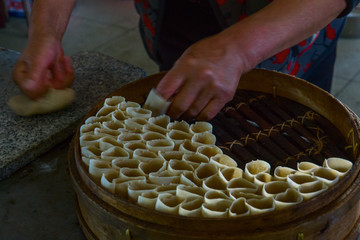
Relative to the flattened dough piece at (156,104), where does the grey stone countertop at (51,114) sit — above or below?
below

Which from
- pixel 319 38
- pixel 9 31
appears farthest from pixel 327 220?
pixel 9 31

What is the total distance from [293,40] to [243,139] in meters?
0.34

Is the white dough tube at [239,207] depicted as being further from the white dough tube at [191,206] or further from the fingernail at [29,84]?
the fingernail at [29,84]

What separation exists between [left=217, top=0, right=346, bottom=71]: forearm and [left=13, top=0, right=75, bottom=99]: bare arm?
640 millimetres

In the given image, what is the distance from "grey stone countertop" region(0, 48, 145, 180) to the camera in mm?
1431

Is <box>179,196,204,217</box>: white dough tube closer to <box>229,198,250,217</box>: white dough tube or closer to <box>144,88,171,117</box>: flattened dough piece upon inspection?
<box>229,198,250,217</box>: white dough tube

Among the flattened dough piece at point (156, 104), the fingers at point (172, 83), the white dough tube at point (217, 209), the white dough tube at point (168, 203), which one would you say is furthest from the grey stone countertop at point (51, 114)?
the white dough tube at point (217, 209)

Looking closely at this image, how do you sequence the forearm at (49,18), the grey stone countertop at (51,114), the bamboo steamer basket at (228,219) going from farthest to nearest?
the forearm at (49,18)
the grey stone countertop at (51,114)
the bamboo steamer basket at (228,219)

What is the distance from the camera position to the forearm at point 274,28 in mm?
1238

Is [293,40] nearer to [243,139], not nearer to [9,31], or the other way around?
[243,139]

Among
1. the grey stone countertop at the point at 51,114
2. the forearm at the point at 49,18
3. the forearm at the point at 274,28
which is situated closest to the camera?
the forearm at the point at 274,28

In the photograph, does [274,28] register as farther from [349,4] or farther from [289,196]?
[289,196]

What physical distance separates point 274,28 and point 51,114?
2.80 ft

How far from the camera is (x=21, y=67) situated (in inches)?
59.2
